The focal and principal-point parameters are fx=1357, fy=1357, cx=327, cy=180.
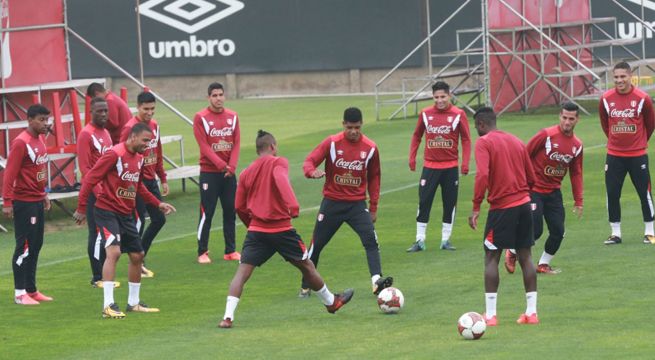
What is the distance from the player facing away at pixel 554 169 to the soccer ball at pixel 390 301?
2.50 m

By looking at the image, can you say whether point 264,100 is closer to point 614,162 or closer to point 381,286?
point 614,162

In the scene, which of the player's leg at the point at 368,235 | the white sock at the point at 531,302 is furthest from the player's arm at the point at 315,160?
the white sock at the point at 531,302

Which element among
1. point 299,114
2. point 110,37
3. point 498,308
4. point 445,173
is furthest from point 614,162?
point 110,37

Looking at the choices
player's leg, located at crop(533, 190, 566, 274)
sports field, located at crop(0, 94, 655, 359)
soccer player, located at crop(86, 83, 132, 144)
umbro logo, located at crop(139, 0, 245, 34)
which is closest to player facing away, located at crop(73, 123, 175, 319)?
sports field, located at crop(0, 94, 655, 359)

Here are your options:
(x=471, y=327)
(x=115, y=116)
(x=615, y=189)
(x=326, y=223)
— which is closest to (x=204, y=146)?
(x=115, y=116)

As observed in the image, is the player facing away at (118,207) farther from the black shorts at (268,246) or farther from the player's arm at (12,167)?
the black shorts at (268,246)

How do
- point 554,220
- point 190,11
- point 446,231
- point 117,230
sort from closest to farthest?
point 117,230
point 554,220
point 446,231
point 190,11

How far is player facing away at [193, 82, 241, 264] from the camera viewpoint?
699 inches

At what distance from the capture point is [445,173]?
58.7 ft

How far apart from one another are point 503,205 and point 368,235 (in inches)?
92.7

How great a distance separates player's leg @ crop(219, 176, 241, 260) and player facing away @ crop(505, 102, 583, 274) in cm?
404

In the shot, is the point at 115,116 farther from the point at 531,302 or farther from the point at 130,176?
the point at 531,302

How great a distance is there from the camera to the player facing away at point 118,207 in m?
14.2

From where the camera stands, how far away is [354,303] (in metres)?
14.5
